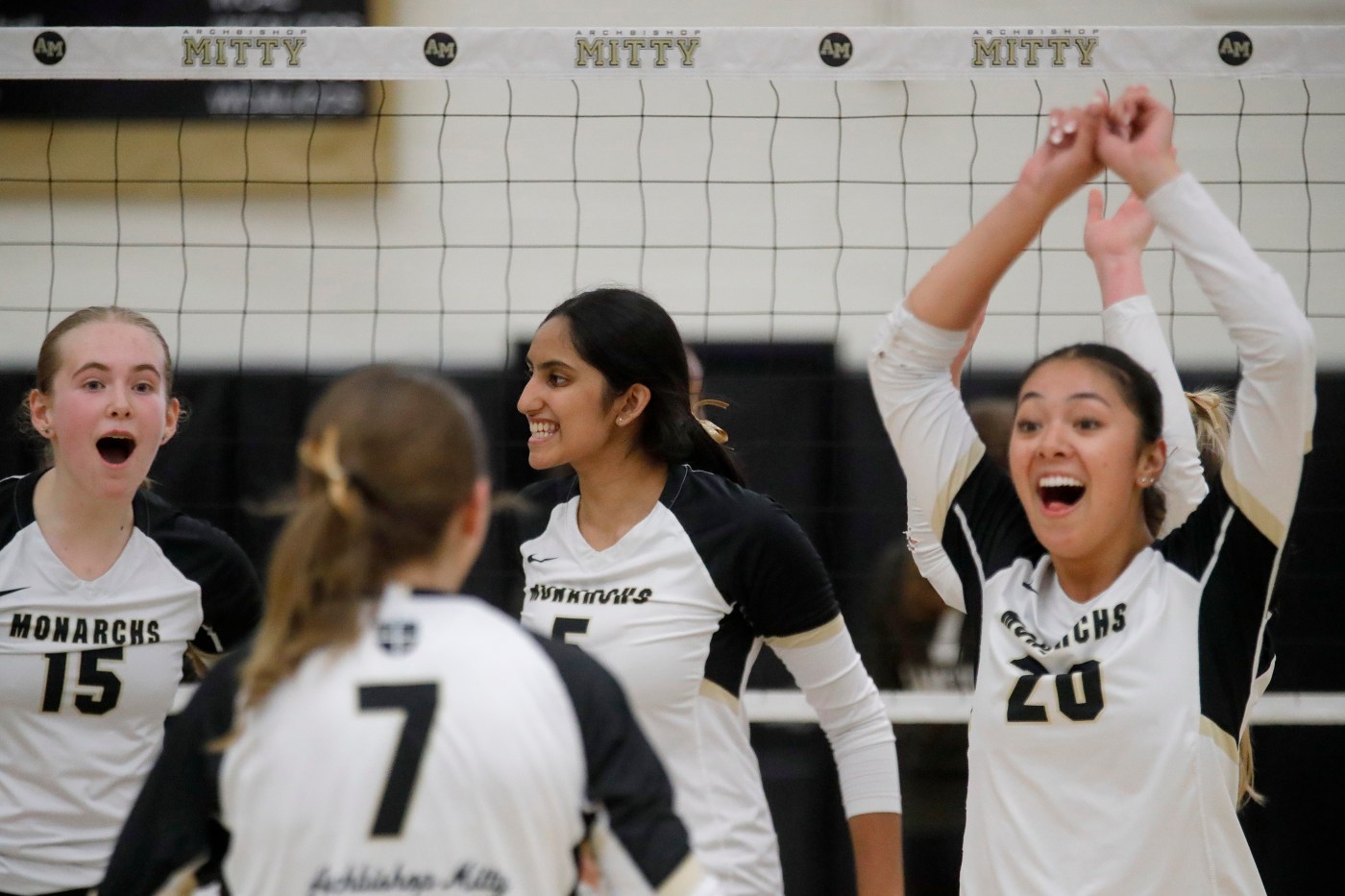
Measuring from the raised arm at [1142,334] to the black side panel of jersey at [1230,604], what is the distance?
5.2 inches

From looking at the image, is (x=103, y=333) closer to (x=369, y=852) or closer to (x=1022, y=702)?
(x=369, y=852)

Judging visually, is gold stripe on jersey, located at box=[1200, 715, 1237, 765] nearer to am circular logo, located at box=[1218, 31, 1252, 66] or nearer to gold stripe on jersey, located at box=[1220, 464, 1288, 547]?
gold stripe on jersey, located at box=[1220, 464, 1288, 547]

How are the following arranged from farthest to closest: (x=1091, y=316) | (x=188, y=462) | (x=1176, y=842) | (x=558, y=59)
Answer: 1. (x=1091, y=316)
2. (x=188, y=462)
3. (x=558, y=59)
4. (x=1176, y=842)

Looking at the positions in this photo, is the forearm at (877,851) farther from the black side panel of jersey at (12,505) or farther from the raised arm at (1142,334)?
the black side panel of jersey at (12,505)

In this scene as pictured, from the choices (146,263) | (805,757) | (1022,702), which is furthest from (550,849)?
(146,263)

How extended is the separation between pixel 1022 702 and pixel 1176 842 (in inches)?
11.0

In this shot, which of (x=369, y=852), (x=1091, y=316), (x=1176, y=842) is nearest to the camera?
(x=369, y=852)

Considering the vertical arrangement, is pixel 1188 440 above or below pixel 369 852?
above

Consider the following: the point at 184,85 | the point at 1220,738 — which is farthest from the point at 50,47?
the point at 1220,738

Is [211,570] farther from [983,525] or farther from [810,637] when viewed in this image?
[983,525]

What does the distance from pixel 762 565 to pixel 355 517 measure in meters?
1.16

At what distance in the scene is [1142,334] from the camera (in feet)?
7.69

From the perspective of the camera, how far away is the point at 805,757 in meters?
4.80

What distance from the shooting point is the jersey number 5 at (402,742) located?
1.52 meters
